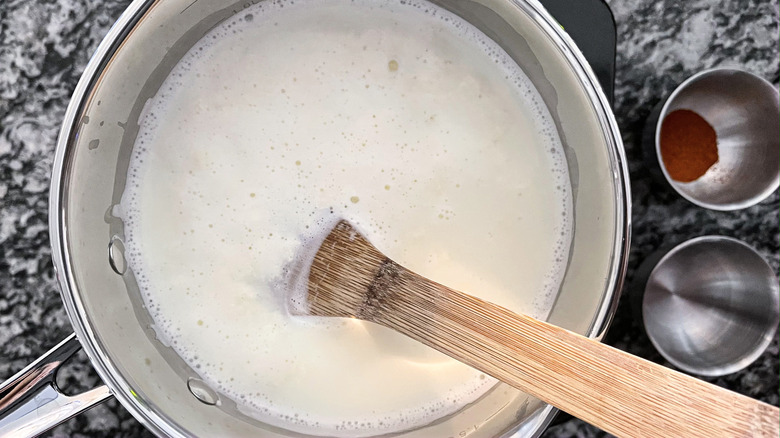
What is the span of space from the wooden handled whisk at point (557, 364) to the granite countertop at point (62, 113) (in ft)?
1.48

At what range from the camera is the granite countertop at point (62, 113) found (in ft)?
3.27

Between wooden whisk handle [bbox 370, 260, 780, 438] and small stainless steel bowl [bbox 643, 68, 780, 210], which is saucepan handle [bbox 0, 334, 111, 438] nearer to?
wooden whisk handle [bbox 370, 260, 780, 438]

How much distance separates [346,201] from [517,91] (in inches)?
11.6

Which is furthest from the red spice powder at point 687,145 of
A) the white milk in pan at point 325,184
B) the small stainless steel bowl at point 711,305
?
the white milk in pan at point 325,184

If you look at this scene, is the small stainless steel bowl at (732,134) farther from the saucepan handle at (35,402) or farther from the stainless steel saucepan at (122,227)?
the saucepan handle at (35,402)

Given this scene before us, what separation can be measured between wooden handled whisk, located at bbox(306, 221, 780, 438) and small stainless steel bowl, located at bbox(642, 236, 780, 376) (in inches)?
18.0

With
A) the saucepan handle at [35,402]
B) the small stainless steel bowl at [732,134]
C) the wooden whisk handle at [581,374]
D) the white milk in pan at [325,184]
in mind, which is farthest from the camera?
the small stainless steel bowl at [732,134]

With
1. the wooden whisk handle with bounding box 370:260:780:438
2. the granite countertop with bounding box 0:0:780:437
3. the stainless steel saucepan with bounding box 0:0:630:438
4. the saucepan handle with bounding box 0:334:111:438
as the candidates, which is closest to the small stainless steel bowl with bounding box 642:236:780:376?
the granite countertop with bounding box 0:0:780:437

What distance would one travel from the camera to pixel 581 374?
64cm

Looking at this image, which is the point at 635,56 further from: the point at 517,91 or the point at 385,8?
the point at 385,8

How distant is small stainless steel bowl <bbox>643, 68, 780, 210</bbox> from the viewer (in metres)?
1.03

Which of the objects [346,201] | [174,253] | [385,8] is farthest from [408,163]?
[174,253]

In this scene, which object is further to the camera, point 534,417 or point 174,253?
point 174,253

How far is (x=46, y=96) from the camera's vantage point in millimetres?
999
